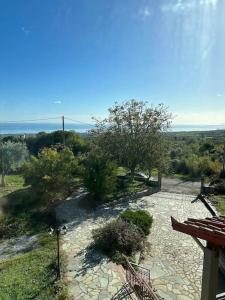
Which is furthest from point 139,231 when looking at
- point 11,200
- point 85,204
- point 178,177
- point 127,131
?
point 178,177

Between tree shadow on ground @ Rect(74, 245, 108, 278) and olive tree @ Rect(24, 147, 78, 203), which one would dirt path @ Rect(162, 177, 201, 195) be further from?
tree shadow on ground @ Rect(74, 245, 108, 278)

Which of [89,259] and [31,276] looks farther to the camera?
[89,259]

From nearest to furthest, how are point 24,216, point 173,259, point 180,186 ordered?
1. point 173,259
2. point 24,216
3. point 180,186

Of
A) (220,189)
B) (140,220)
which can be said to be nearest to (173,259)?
(140,220)

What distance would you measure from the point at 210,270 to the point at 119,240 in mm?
6213

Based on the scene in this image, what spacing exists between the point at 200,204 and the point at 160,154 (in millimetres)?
4179

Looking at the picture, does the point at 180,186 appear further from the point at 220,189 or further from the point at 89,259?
the point at 89,259

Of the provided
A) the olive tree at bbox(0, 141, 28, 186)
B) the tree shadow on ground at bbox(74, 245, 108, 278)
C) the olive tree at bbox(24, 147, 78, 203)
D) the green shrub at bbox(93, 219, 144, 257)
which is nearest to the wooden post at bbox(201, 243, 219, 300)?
the tree shadow on ground at bbox(74, 245, 108, 278)

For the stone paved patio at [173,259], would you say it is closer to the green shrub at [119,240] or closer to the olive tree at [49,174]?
the green shrub at [119,240]

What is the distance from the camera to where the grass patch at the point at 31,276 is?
837cm

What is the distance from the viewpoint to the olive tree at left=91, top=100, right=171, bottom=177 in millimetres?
19203

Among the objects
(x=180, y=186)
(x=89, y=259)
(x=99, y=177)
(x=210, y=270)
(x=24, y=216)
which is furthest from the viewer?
(x=180, y=186)

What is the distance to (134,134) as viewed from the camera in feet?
63.7

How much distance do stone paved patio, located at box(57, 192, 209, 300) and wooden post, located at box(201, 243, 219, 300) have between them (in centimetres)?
372
